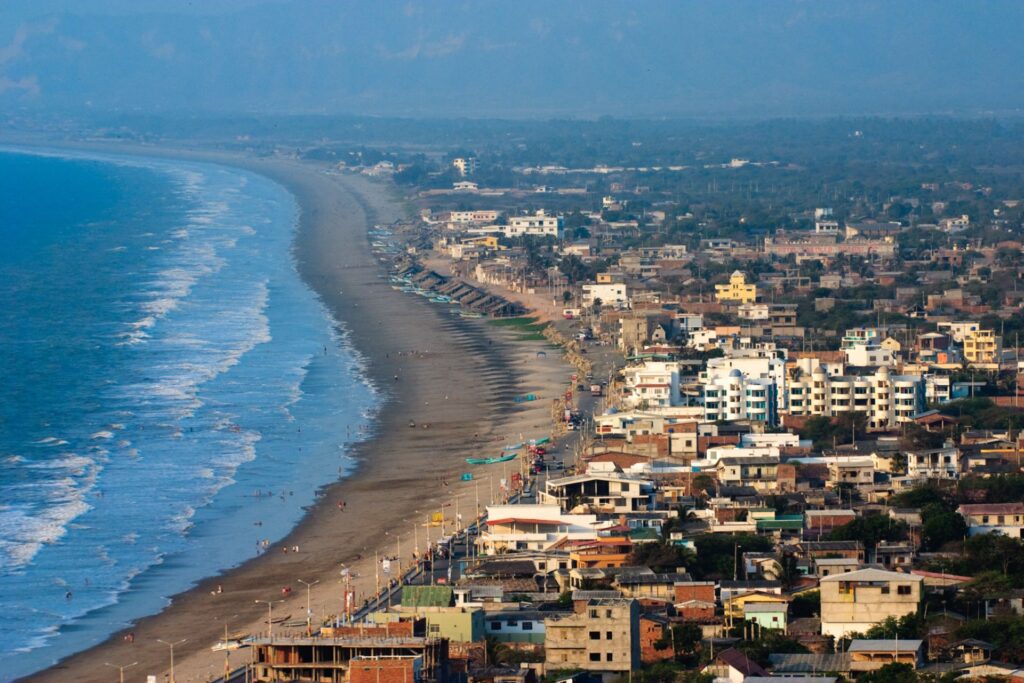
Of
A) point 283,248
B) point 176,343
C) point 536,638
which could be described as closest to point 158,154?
point 283,248

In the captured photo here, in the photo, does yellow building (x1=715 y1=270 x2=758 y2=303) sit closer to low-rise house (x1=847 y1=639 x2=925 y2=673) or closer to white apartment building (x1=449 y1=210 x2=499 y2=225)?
white apartment building (x1=449 y1=210 x2=499 y2=225)

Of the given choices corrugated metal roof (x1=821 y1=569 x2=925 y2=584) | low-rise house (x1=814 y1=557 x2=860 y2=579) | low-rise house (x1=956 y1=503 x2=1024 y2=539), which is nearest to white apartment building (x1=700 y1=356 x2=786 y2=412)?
low-rise house (x1=956 y1=503 x2=1024 y2=539)

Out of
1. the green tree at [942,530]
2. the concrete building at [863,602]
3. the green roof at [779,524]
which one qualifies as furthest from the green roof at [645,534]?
the concrete building at [863,602]

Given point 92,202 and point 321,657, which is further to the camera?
point 92,202

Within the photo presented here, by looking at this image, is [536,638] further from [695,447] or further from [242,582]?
[695,447]

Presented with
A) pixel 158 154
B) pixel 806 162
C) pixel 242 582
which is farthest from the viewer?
pixel 158 154

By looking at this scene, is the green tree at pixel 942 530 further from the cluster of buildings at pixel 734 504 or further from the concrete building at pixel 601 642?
the concrete building at pixel 601 642

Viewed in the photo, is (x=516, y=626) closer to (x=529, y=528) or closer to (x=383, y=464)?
(x=529, y=528)
